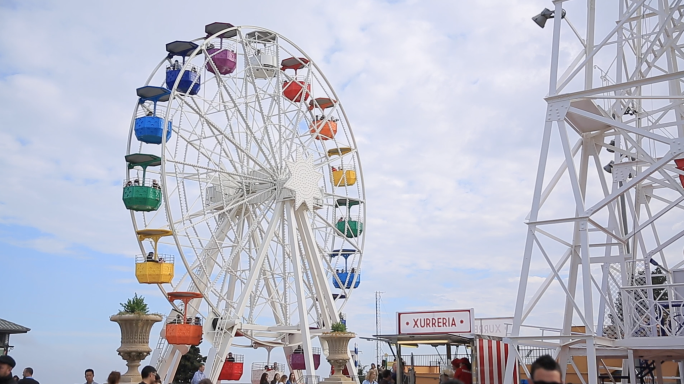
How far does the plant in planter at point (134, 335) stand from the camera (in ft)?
38.2

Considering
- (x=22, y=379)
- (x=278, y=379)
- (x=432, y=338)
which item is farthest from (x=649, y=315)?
(x=278, y=379)

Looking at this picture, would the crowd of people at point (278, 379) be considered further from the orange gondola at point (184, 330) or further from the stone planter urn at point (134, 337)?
the stone planter urn at point (134, 337)

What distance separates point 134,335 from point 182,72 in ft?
46.2

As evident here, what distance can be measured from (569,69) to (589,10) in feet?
6.13

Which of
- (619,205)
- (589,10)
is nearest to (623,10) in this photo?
(589,10)

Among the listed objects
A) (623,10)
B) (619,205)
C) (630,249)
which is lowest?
(630,249)

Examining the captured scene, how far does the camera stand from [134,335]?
11898 mm

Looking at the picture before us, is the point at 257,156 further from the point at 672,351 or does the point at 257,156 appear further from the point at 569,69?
the point at 672,351

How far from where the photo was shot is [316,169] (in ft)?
95.8

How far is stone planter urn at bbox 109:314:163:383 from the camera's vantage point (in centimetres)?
1166

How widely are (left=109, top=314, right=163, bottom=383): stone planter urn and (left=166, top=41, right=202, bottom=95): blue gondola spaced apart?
45.3 feet

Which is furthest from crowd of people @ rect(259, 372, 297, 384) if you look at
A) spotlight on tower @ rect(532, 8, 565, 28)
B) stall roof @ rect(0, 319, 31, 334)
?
stall roof @ rect(0, 319, 31, 334)

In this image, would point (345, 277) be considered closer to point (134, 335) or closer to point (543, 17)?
point (543, 17)

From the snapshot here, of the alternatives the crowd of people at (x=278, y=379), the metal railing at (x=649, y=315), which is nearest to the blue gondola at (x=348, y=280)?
the crowd of people at (x=278, y=379)
